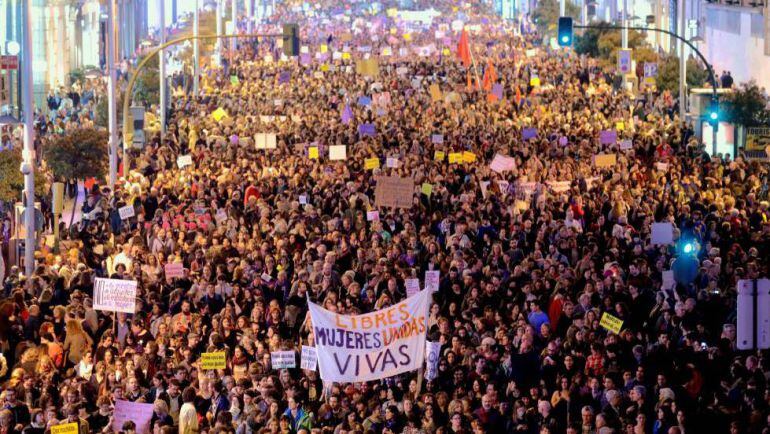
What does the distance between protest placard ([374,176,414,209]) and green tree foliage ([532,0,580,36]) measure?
243 ft

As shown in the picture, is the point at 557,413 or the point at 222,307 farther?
the point at 222,307

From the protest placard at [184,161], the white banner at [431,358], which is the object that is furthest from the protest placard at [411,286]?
the protest placard at [184,161]

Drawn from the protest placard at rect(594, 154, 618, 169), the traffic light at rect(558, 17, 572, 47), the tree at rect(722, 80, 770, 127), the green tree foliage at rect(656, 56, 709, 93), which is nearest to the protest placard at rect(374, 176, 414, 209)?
the protest placard at rect(594, 154, 618, 169)

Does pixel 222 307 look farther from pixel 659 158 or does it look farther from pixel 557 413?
pixel 659 158

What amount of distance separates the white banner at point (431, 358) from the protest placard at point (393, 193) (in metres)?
9.24

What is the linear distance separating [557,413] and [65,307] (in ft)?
24.1

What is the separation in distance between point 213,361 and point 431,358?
2.02 meters

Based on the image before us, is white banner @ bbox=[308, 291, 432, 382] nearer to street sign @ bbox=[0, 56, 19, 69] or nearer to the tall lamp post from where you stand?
the tall lamp post

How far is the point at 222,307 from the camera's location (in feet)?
67.7

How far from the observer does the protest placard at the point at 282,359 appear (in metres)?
17.5

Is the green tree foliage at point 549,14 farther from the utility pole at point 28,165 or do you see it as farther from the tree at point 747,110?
the utility pole at point 28,165

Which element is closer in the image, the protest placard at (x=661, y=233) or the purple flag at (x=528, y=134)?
the protest placard at (x=661, y=233)

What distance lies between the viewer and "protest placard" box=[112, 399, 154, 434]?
53.5 ft

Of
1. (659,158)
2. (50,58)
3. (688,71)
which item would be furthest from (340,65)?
(659,158)
